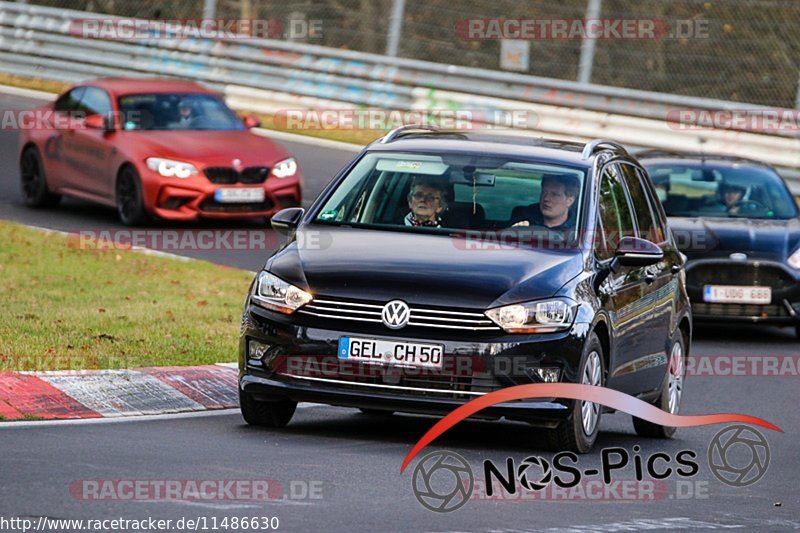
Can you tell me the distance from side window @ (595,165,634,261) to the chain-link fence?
1405cm

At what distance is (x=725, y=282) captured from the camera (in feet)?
51.9

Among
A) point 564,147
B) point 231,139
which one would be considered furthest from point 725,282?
point 231,139

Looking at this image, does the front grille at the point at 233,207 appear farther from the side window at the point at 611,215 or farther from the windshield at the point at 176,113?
the side window at the point at 611,215

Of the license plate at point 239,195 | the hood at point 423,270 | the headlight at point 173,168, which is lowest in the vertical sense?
the license plate at point 239,195

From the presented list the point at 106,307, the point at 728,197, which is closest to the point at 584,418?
the point at 106,307

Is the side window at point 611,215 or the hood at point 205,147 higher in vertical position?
the side window at point 611,215

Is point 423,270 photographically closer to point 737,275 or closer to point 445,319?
point 445,319

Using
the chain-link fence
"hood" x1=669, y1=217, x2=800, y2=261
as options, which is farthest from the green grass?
the chain-link fence

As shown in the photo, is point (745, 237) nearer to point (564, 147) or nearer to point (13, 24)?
point (564, 147)

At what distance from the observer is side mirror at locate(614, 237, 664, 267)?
33.1ft

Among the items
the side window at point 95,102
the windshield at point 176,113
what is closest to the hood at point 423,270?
the windshield at point 176,113

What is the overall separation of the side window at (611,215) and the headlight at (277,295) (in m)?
1.81

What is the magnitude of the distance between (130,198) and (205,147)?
1.00m

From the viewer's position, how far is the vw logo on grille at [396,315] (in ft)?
29.7
